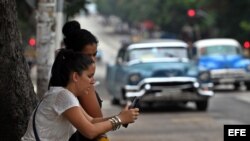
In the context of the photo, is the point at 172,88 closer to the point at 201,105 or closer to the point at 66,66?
the point at 201,105

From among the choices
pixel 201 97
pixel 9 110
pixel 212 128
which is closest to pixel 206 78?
pixel 201 97

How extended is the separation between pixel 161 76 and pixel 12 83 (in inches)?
516

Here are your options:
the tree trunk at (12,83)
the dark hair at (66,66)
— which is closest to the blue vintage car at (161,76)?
the tree trunk at (12,83)

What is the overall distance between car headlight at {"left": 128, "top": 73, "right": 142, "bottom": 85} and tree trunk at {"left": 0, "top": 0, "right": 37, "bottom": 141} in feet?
42.6

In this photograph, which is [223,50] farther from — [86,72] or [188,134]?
[86,72]

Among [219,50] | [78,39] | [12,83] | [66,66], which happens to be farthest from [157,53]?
[66,66]

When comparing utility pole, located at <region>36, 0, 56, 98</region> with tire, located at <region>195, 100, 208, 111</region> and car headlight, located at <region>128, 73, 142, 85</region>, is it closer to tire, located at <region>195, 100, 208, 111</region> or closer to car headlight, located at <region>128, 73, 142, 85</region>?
car headlight, located at <region>128, 73, 142, 85</region>

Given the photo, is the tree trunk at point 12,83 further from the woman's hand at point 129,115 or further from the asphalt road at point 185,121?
the asphalt road at point 185,121

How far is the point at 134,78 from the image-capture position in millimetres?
19484

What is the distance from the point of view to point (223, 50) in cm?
2912

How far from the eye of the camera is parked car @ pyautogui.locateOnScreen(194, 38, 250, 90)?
2852cm

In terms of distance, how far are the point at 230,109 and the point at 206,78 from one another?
1.51 meters

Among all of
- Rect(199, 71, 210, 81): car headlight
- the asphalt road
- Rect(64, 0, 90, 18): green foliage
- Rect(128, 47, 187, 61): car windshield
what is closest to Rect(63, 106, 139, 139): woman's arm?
the asphalt road

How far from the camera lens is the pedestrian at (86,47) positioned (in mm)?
5629
